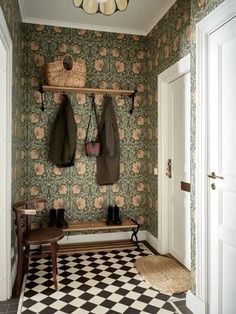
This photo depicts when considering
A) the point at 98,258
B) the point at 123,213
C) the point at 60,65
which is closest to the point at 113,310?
the point at 98,258

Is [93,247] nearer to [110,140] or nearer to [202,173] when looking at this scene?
[110,140]

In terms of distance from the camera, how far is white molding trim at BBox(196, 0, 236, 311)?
202cm

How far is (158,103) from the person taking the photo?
3322 mm

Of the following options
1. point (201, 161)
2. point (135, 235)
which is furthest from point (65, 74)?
point (135, 235)

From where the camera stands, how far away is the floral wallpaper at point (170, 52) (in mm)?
2162

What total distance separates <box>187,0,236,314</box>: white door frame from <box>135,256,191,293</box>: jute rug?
1.33 ft

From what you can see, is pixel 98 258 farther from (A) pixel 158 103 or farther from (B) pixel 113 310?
(A) pixel 158 103

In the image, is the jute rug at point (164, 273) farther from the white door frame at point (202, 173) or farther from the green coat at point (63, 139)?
the green coat at point (63, 139)

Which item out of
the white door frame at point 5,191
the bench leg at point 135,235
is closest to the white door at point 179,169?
the bench leg at point 135,235

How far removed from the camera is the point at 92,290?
2.44 m

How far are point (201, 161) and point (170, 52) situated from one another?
1503 mm

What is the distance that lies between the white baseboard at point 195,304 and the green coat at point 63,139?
6.44ft

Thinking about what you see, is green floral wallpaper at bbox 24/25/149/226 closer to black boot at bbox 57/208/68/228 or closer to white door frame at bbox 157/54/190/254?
black boot at bbox 57/208/68/228

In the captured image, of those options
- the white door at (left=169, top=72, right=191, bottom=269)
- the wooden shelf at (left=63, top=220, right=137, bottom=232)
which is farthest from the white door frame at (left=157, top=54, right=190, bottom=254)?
the wooden shelf at (left=63, top=220, right=137, bottom=232)
